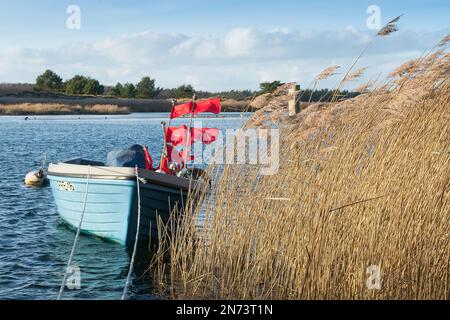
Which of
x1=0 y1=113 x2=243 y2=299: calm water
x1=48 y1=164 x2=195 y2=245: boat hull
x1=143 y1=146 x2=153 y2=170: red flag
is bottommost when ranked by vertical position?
x1=0 y1=113 x2=243 y2=299: calm water

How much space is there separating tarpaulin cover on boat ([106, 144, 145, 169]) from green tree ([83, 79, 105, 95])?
253ft

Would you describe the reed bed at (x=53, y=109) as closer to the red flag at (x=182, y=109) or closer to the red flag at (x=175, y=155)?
the red flag at (x=175, y=155)

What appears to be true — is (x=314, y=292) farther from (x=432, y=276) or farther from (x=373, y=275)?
(x=432, y=276)

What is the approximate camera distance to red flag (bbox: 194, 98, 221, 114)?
32.5 feet

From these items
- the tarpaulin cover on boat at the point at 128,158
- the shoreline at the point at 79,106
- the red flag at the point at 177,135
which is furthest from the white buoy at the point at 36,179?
the shoreline at the point at 79,106

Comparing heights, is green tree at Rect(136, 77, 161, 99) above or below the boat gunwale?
above

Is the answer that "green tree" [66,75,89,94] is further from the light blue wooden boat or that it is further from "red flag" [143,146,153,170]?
"red flag" [143,146,153,170]

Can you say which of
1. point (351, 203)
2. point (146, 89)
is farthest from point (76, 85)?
point (351, 203)

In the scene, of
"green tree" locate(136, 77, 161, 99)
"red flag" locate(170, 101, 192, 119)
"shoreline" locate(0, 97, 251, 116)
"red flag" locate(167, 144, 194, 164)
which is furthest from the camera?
"green tree" locate(136, 77, 161, 99)

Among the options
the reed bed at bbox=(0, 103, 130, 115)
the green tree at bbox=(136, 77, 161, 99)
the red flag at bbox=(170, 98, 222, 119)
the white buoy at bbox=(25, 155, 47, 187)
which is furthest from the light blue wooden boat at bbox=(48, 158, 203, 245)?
the green tree at bbox=(136, 77, 161, 99)

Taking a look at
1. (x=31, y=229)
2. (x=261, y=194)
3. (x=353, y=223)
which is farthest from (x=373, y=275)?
(x=31, y=229)

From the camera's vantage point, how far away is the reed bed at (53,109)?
240 feet

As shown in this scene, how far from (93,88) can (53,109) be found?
1258cm
